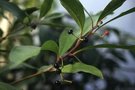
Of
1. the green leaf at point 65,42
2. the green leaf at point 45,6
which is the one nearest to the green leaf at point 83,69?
the green leaf at point 65,42

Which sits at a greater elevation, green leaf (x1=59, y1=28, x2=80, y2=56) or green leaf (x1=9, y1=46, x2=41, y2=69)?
green leaf (x1=9, y1=46, x2=41, y2=69)

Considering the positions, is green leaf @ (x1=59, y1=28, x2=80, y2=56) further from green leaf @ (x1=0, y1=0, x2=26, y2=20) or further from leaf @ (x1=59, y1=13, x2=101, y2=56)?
green leaf @ (x1=0, y1=0, x2=26, y2=20)

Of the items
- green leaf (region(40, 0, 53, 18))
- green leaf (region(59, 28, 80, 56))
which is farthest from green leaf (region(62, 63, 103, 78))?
green leaf (region(40, 0, 53, 18))

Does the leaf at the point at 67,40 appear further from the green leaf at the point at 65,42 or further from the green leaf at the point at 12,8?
the green leaf at the point at 12,8

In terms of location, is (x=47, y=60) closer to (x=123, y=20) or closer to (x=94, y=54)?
(x=94, y=54)

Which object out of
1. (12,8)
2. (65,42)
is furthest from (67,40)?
(12,8)

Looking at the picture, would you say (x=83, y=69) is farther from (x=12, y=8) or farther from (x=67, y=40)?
(x=12, y=8)

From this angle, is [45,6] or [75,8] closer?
[75,8]

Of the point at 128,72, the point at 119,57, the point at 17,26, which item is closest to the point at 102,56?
the point at 119,57
